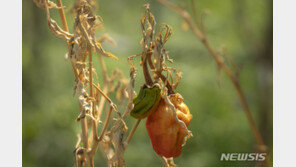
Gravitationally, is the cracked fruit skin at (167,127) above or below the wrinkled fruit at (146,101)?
below

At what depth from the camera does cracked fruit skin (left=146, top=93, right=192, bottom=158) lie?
0.48 metres

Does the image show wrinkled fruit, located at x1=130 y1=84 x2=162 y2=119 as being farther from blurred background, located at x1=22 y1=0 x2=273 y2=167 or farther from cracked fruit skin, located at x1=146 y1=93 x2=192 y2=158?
blurred background, located at x1=22 y1=0 x2=273 y2=167

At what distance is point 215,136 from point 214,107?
32 cm

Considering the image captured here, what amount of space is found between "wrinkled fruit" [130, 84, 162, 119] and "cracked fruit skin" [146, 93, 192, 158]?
13mm

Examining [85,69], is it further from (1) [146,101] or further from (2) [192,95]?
(2) [192,95]

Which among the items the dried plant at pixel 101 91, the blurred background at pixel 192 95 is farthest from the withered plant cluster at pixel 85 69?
the blurred background at pixel 192 95

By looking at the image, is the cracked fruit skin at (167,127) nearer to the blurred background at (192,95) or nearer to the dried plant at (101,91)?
the dried plant at (101,91)

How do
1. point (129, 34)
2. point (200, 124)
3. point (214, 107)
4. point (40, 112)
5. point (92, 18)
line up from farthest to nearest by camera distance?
point (129, 34) → point (214, 107) → point (200, 124) → point (40, 112) → point (92, 18)

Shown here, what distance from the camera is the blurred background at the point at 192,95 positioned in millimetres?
1583

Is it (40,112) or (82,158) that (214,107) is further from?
(82,158)

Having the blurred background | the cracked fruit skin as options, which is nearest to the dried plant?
Answer: the cracked fruit skin

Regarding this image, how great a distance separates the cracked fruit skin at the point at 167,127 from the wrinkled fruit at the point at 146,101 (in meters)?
0.01

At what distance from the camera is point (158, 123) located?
49 centimetres

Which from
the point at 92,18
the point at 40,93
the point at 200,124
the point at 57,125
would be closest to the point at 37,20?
the point at 40,93
